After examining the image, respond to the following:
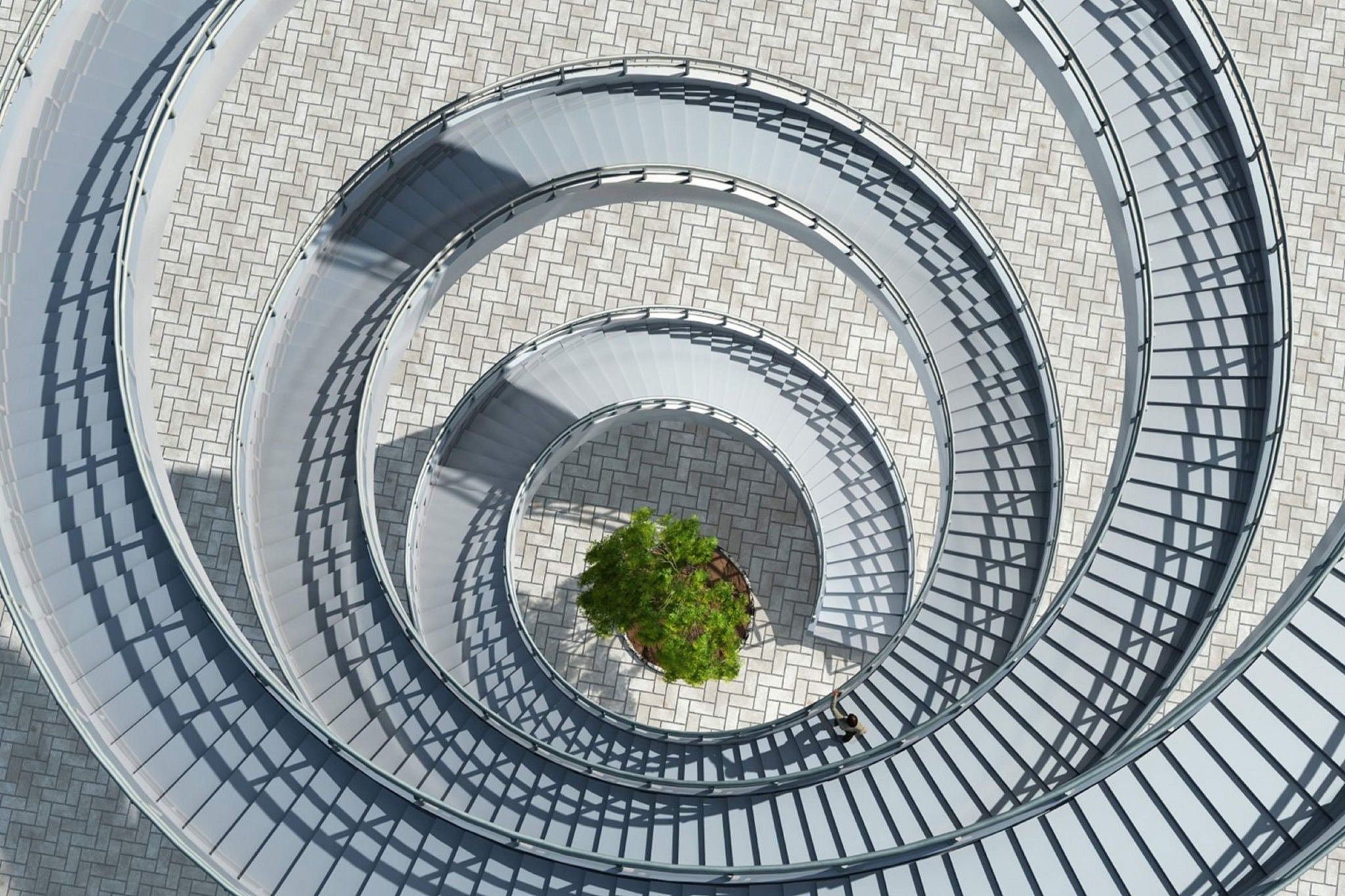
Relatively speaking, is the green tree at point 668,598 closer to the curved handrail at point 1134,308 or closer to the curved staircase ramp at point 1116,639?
the curved staircase ramp at point 1116,639

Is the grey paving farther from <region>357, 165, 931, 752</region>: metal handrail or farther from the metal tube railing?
the metal tube railing

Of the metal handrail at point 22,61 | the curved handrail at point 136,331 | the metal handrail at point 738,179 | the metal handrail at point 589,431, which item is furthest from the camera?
the metal handrail at point 589,431

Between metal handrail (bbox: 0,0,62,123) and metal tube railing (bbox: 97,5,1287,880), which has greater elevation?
metal handrail (bbox: 0,0,62,123)

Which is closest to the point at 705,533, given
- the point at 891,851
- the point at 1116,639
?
the point at 1116,639

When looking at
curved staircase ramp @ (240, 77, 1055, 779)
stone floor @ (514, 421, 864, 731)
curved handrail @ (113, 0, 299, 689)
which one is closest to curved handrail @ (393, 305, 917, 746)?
stone floor @ (514, 421, 864, 731)

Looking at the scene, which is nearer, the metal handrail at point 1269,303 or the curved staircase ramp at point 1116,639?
the metal handrail at point 1269,303

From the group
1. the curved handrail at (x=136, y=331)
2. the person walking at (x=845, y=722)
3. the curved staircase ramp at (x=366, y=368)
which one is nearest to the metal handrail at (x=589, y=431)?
the curved staircase ramp at (x=366, y=368)

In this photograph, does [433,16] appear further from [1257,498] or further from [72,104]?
[1257,498]
